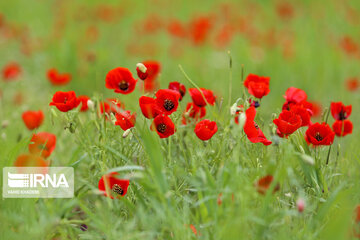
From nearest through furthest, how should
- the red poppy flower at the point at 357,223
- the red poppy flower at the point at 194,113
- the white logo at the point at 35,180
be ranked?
the red poppy flower at the point at 357,223 < the white logo at the point at 35,180 < the red poppy flower at the point at 194,113

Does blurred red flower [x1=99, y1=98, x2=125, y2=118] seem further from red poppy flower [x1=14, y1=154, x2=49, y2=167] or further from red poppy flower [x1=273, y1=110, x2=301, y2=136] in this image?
red poppy flower [x1=273, y1=110, x2=301, y2=136]

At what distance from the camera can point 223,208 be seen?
137 centimetres

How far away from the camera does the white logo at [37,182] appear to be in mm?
1575

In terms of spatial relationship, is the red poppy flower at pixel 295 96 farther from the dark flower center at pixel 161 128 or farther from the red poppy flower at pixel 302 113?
the dark flower center at pixel 161 128

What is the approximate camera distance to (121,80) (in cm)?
175

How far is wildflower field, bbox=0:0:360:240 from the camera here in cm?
135

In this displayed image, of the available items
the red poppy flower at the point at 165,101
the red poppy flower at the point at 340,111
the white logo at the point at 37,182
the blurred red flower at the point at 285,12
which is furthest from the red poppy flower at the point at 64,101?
→ the blurred red flower at the point at 285,12

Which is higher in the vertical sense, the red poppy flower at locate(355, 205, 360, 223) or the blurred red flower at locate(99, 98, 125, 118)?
the blurred red flower at locate(99, 98, 125, 118)

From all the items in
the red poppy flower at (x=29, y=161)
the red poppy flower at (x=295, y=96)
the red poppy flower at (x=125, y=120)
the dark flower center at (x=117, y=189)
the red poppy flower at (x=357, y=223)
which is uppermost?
the red poppy flower at (x=295, y=96)

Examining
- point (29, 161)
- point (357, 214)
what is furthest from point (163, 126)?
point (357, 214)

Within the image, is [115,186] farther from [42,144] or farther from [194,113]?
[194,113]

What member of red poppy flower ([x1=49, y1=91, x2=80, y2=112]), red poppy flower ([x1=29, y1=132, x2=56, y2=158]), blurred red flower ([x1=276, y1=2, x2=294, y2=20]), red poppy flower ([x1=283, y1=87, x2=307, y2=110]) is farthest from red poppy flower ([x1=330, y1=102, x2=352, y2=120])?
blurred red flower ([x1=276, y1=2, x2=294, y2=20])

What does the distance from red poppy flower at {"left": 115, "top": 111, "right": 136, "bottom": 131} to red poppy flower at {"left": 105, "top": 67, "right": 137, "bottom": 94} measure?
165 mm

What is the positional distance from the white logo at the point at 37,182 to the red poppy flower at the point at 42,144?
10cm
